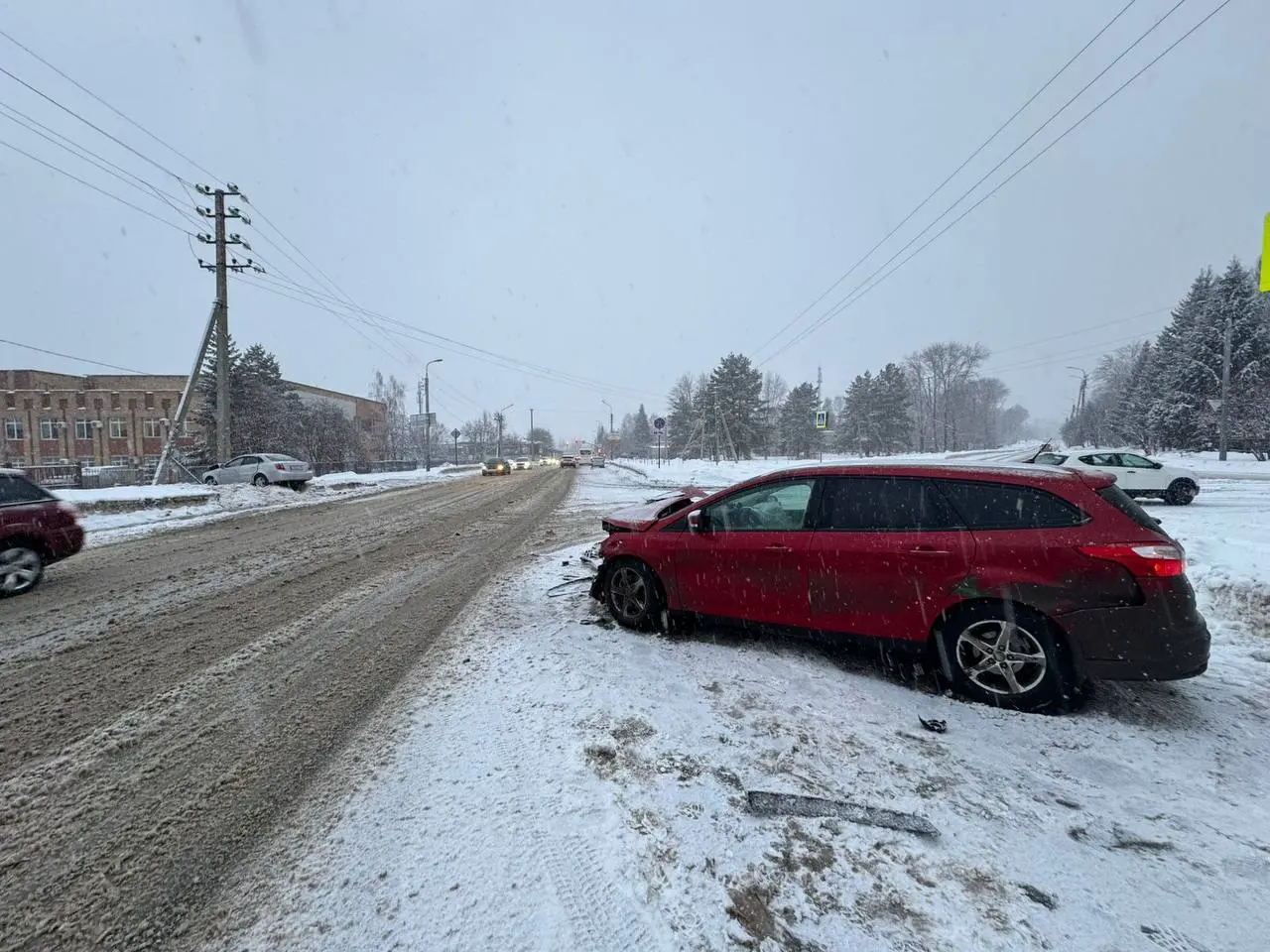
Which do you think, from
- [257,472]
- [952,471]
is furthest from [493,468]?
[952,471]

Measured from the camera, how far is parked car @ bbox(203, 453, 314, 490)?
857 inches

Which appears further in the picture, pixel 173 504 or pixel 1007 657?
pixel 173 504

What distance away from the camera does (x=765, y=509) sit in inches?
170

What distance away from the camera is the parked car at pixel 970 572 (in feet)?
10.1

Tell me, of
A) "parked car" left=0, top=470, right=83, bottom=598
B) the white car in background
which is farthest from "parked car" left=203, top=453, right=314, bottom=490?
the white car in background

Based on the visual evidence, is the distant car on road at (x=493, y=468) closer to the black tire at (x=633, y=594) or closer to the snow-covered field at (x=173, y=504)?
the snow-covered field at (x=173, y=504)

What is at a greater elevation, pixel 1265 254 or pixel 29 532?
pixel 1265 254

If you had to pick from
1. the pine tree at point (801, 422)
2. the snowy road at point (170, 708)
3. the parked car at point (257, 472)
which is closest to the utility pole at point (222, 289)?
the parked car at point (257, 472)

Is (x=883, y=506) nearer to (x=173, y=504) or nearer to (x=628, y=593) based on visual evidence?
(x=628, y=593)

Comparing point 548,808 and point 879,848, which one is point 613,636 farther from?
point 879,848

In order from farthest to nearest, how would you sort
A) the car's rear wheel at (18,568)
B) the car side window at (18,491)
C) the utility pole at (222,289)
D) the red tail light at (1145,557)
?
the utility pole at (222,289) < the car side window at (18,491) < the car's rear wheel at (18,568) < the red tail light at (1145,557)

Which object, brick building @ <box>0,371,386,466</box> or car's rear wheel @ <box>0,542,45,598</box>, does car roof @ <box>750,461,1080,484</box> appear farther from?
brick building @ <box>0,371,386,466</box>

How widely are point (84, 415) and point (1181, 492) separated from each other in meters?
84.1

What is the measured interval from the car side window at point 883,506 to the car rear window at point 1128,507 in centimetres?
86
